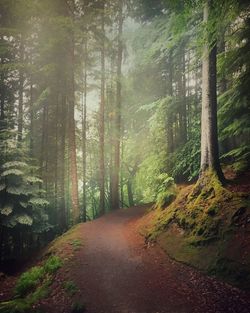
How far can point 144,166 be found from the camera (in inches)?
835

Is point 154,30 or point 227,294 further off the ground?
point 154,30

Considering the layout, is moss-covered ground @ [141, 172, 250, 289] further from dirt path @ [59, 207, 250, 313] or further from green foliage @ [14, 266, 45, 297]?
green foliage @ [14, 266, 45, 297]

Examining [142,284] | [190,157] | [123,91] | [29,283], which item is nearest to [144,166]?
[190,157]

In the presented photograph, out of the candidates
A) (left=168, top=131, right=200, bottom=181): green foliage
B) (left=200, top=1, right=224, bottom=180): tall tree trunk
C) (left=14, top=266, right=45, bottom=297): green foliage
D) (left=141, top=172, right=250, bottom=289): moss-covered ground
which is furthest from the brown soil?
(left=168, top=131, right=200, bottom=181): green foliage

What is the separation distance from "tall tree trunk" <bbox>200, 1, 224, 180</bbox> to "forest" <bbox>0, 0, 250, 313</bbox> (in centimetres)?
4

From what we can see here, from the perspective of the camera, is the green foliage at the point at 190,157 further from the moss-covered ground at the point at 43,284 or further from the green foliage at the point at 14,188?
the green foliage at the point at 14,188

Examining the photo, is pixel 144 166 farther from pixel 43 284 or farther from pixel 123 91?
pixel 43 284

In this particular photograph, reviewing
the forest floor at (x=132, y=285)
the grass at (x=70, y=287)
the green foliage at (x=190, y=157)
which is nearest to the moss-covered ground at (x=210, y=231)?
the forest floor at (x=132, y=285)

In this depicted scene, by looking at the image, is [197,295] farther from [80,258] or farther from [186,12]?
[186,12]

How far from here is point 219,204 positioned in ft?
32.6

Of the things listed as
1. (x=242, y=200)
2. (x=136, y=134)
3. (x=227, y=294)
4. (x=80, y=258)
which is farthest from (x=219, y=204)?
(x=136, y=134)

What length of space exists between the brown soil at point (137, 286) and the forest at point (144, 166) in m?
0.04

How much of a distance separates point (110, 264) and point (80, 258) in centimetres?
124

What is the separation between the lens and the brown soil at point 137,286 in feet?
22.5
